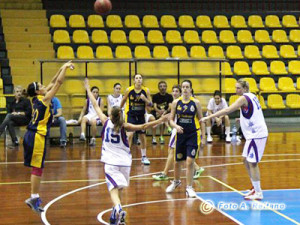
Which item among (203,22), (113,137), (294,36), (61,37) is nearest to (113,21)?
(61,37)

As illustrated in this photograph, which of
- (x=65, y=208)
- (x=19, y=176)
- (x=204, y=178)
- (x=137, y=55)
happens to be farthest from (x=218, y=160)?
(x=137, y=55)

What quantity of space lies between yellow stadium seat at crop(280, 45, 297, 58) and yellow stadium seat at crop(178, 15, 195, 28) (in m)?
3.17

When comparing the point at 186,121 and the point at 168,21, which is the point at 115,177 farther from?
the point at 168,21

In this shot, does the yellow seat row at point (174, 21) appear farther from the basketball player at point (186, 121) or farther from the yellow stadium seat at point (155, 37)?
the basketball player at point (186, 121)

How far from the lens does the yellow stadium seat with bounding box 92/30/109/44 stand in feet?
58.6

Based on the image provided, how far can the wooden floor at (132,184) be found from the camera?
6953 millimetres

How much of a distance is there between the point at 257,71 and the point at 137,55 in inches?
157

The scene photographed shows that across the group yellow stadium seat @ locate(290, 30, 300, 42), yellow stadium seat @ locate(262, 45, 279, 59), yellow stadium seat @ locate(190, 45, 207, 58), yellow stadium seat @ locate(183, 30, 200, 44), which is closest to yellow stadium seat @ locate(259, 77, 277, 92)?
yellow stadium seat @ locate(262, 45, 279, 59)

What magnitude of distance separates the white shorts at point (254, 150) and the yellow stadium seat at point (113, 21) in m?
11.7

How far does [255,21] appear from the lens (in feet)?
66.5

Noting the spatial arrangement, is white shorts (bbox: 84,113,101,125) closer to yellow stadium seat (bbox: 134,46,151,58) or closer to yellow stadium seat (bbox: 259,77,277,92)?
yellow stadium seat (bbox: 134,46,151,58)

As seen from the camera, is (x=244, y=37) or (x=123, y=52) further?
(x=244, y=37)

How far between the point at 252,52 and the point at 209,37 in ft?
5.02

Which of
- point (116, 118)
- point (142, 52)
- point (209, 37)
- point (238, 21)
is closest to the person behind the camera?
point (116, 118)
